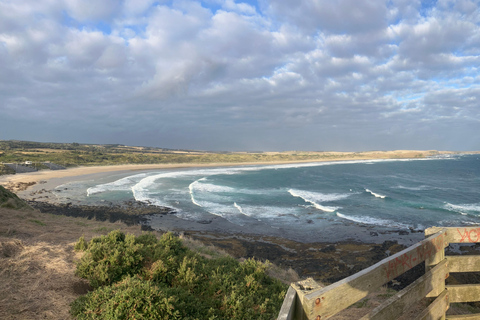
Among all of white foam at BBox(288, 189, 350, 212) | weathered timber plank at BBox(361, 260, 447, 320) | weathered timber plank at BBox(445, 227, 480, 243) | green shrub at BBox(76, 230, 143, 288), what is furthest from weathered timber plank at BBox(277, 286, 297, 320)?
white foam at BBox(288, 189, 350, 212)

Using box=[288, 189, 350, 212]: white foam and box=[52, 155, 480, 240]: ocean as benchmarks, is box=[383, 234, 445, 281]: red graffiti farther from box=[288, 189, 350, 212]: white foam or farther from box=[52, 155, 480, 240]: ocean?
box=[288, 189, 350, 212]: white foam

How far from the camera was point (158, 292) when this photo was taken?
4.59 metres

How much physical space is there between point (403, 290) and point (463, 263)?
1493 millimetres

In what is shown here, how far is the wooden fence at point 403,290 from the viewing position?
7.05 feet

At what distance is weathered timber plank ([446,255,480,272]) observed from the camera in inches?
146

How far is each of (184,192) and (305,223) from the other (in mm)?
19125

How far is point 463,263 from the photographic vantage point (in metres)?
3.76

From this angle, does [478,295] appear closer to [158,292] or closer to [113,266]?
[158,292]

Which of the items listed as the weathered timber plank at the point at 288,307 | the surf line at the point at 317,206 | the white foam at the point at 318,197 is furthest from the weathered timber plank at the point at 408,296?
the white foam at the point at 318,197

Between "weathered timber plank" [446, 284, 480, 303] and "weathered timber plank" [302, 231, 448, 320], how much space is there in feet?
2.44

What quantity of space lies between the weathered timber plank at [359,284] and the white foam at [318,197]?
2665 centimetres

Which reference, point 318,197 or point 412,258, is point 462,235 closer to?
point 412,258

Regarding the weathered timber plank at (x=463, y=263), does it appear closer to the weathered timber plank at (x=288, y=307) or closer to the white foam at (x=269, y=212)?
the weathered timber plank at (x=288, y=307)

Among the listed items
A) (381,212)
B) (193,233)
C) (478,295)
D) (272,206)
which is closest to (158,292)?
(478,295)
